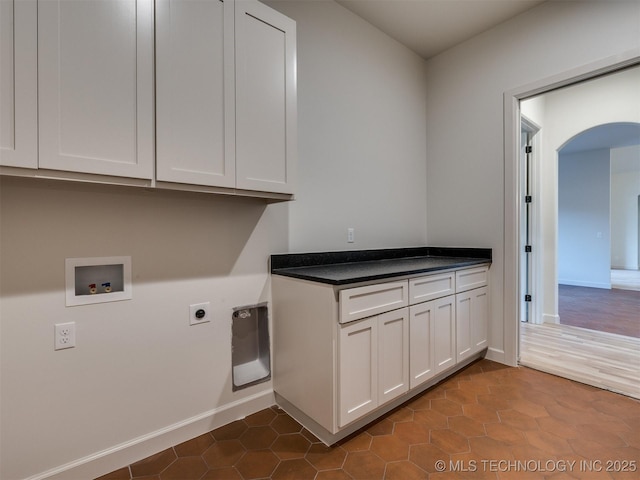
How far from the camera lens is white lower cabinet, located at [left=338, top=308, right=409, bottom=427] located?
5.38 feet

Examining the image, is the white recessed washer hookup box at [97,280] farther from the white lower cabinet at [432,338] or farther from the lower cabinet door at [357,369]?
the white lower cabinet at [432,338]

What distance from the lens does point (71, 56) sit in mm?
1174

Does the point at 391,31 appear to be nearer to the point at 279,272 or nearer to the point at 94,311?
the point at 279,272

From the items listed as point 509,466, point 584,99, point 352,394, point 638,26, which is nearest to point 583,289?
point 584,99

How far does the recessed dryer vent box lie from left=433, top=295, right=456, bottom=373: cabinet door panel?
1.19m

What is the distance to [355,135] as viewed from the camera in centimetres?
263

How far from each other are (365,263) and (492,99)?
1.91 m

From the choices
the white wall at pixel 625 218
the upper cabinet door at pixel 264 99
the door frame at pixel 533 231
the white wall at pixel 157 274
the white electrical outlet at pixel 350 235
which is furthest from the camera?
the white wall at pixel 625 218

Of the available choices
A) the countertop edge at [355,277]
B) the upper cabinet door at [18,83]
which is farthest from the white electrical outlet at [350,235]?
the upper cabinet door at [18,83]

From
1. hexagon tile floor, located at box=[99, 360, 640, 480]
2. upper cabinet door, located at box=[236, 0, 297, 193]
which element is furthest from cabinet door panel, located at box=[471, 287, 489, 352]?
upper cabinet door, located at box=[236, 0, 297, 193]

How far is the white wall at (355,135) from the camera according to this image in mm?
2281

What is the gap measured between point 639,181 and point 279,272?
10.9 m

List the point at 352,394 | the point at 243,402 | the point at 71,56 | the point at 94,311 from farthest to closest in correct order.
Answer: the point at 243,402 → the point at 352,394 → the point at 94,311 → the point at 71,56

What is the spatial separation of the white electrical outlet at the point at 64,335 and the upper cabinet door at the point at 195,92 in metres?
0.81
